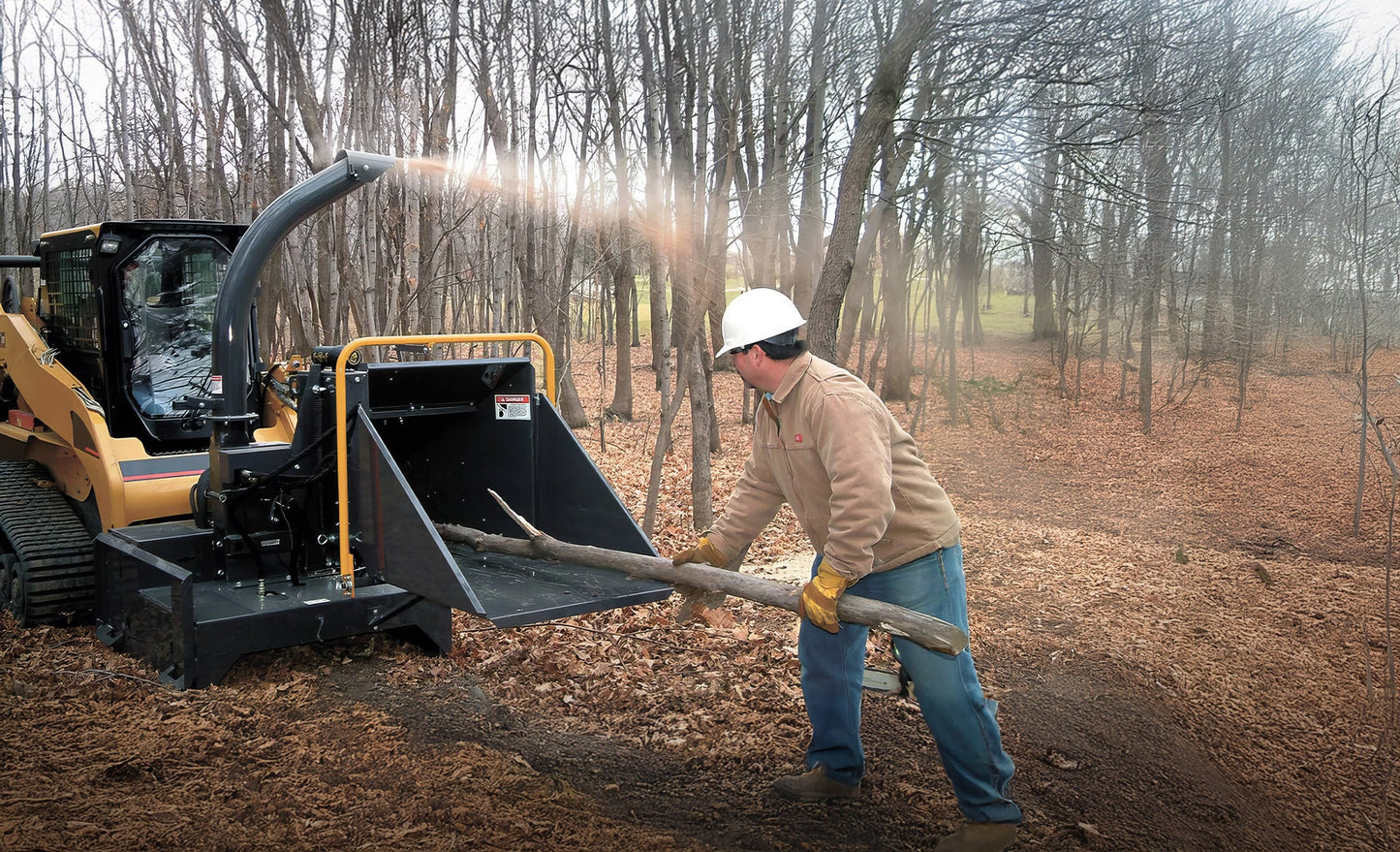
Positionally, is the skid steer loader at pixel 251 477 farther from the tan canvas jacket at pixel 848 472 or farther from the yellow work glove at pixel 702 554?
the tan canvas jacket at pixel 848 472

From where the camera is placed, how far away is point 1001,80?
7.49 meters

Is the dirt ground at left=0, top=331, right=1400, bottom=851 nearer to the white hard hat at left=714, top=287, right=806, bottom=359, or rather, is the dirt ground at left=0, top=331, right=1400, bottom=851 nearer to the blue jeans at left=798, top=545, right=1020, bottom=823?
the blue jeans at left=798, top=545, right=1020, bottom=823

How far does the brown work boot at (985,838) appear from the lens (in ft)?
11.6

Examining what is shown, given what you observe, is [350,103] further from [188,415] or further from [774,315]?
[774,315]

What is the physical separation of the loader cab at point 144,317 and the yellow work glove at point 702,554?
12.4 feet

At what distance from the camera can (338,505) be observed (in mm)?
4992

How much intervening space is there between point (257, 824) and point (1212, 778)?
407 centimetres

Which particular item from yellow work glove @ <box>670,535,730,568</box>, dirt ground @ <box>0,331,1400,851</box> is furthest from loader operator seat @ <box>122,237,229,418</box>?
yellow work glove @ <box>670,535,730,568</box>

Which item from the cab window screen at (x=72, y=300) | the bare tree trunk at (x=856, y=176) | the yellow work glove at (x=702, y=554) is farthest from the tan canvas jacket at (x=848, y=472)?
the cab window screen at (x=72, y=300)

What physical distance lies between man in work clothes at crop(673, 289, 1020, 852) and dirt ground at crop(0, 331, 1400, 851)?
31 cm

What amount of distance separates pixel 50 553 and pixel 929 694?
213 inches

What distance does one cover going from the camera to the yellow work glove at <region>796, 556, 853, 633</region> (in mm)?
3555

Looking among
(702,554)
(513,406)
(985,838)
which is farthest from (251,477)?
(985,838)

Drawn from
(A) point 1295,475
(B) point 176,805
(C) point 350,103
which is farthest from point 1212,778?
(A) point 1295,475
